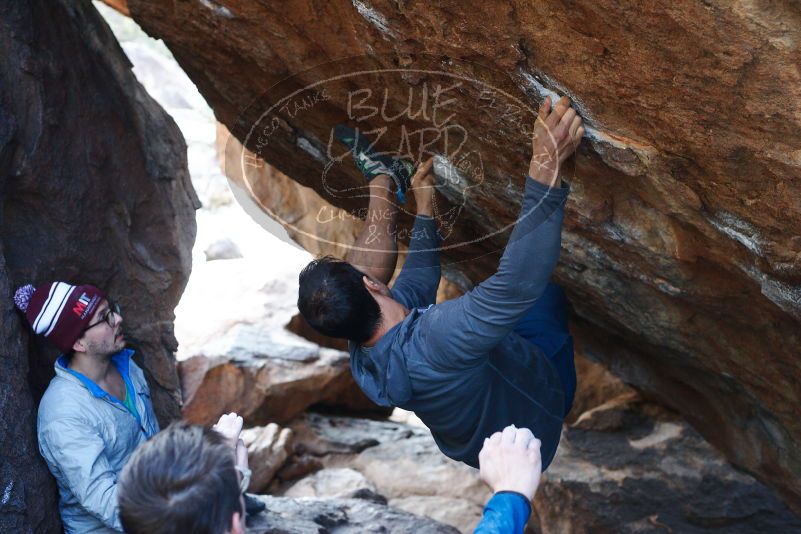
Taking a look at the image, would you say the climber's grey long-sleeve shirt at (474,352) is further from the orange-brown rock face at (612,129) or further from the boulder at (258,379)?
the boulder at (258,379)

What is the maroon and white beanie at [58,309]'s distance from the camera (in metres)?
3.20

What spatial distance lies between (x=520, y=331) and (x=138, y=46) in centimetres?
2231

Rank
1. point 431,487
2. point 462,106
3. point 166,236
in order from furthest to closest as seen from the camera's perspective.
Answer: point 431,487, point 166,236, point 462,106

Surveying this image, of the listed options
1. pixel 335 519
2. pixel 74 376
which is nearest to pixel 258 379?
pixel 335 519

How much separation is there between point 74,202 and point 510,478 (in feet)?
7.85

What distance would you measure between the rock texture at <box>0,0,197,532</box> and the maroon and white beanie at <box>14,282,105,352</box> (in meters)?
0.06

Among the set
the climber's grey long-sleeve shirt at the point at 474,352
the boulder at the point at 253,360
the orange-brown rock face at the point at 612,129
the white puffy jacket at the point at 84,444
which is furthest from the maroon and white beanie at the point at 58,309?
the boulder at the point at 253,360

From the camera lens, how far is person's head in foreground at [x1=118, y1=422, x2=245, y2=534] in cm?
171

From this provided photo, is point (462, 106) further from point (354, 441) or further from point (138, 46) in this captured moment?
point (138, 46)

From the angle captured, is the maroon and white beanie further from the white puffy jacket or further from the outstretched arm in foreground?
the outstretched arm in foreground

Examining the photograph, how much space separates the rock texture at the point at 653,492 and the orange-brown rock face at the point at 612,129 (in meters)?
0.77

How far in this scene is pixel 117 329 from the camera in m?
3.45

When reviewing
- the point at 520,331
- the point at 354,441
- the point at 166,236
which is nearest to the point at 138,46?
the point at 354,441

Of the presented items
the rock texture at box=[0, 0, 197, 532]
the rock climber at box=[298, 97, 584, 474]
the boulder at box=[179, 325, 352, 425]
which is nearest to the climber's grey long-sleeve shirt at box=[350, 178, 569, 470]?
the rock climber at box=[298, 97, 584, 474]
